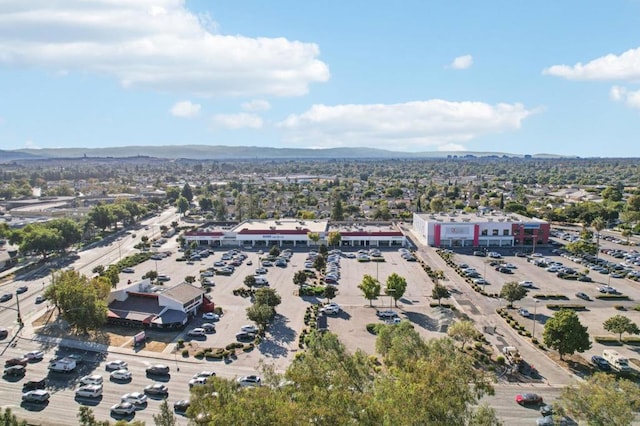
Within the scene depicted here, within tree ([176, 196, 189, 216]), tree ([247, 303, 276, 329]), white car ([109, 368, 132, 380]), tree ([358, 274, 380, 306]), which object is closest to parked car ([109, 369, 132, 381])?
white car ([109, 368, 132, 380])

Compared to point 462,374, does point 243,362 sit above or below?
below

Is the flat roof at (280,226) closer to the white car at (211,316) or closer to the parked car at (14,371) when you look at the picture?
the white car at (211,316)

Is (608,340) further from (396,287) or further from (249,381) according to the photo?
(249,381)

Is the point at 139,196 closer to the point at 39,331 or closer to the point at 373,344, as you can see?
the point at 39,331

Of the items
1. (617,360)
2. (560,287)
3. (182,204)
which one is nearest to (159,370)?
(617,360)

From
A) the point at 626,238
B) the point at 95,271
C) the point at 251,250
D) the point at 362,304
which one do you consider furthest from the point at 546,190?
the point at 95,271

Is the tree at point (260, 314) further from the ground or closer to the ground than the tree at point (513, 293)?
closer to the ground

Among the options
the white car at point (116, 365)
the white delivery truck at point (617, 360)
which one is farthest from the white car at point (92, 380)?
the white delivery truck at point (617, 360)
